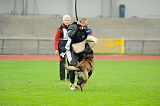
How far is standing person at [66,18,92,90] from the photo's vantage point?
11875 millimetres

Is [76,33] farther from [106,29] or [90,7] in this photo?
[90,7]

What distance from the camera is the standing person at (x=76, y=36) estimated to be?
11.9m

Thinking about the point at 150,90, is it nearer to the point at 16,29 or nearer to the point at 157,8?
the point at 16,29

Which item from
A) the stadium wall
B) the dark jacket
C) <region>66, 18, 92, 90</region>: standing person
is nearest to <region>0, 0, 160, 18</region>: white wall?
the stadium wall

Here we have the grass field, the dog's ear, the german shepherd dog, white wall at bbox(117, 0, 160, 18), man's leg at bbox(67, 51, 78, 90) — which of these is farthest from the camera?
white wall at bbox(117, 0, 160, 18)

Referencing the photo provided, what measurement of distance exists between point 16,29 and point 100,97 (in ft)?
99.8

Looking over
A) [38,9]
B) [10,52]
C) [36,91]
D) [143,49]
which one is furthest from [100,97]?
[38,9]

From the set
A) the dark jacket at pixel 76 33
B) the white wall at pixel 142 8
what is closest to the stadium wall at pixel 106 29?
the white wall at pixel 142 8

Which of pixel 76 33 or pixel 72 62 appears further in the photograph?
pixel 72 62

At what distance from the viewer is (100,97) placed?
10484mm

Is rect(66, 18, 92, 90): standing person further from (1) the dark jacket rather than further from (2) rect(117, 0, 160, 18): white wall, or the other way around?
(2) rect(117, 0, 160, 18): white wall

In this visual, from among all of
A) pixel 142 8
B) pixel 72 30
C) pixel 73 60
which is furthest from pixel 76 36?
pixel 142 8

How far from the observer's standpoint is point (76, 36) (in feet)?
39.3

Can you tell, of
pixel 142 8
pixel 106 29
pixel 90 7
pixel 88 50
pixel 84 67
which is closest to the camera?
pixel 84 67
